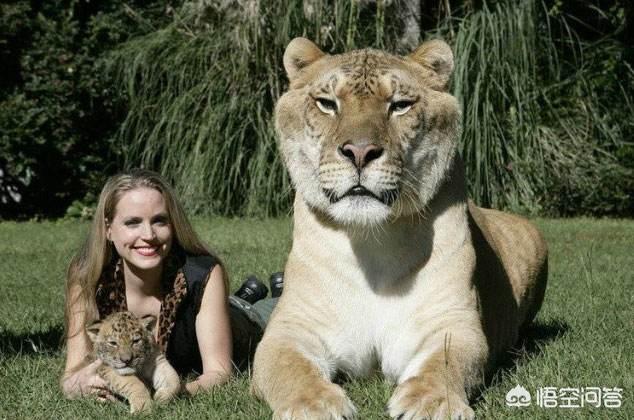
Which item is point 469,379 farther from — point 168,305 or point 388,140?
point 168,305

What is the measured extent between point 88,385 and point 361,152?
1436mm

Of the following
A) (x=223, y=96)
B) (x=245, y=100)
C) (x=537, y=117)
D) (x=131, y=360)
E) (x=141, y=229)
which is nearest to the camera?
(x=131, y=360)

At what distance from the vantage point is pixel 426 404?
127 inches

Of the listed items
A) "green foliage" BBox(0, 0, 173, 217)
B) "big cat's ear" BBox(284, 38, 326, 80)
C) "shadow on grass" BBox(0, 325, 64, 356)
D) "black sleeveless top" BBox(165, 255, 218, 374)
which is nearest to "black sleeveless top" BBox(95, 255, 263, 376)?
"black sleeveless top" BBox(165, 255, 218, 374)

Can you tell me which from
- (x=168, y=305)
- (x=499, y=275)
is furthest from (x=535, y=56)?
(x=168, y=305)

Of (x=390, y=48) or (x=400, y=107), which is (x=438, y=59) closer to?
(x=400, y=107)

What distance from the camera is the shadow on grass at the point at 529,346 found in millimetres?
4148

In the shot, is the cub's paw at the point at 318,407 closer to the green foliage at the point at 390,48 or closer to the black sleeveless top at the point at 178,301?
the black sleeveless top at the point at 178,301

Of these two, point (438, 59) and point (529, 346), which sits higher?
point (438, 59)

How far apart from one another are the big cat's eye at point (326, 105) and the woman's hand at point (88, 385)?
1383 millimetres

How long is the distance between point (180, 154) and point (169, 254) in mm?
8404

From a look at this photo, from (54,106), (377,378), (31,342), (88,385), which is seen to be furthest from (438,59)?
(54,106)

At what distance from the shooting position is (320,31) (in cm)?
1204

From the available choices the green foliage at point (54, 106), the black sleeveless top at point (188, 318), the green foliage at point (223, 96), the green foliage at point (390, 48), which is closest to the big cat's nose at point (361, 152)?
the black sleeveless top at point (188, 318)
